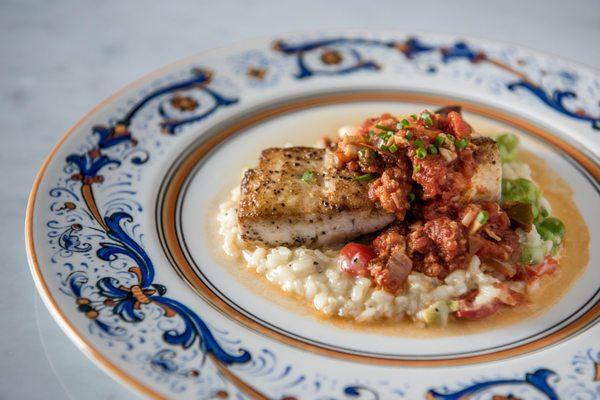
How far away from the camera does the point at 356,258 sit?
21.0ft

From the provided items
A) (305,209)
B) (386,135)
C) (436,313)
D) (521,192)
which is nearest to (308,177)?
(305,209)

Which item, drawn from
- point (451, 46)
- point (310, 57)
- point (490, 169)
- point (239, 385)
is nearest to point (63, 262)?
point (239, 385)

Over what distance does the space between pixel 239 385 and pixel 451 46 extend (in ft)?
19.6

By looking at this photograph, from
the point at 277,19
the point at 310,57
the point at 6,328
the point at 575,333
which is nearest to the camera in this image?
the point at 575,333

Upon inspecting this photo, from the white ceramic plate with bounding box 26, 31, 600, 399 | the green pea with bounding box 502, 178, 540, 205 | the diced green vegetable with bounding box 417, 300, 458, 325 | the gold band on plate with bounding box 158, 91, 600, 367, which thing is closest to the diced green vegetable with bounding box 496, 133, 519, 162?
the white ceramic plate with bounding box 26, 31, 600, 399

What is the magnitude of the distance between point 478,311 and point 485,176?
1.34 m

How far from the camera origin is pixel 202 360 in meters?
5.32

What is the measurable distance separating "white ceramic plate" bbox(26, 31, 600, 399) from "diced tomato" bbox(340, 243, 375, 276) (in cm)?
58

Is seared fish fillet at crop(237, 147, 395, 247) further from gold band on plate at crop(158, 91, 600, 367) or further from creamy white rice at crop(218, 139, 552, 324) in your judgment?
gold band on plate at crop(158, 91, 600, 367)

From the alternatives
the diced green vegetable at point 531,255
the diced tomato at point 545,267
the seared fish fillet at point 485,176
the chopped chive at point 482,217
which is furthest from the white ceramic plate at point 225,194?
the seared fish fillet at point 485,176

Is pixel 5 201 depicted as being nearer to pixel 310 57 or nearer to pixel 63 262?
pixel 63 262

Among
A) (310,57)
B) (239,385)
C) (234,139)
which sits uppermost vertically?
(310,57)

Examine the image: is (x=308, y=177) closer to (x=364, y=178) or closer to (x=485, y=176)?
(x=364, y=178)

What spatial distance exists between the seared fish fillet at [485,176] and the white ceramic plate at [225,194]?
1.05m
